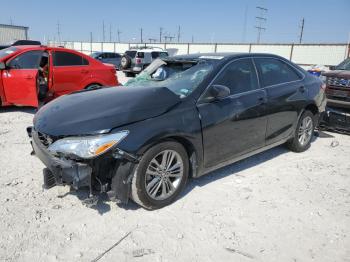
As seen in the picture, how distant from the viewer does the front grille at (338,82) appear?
7001 mm

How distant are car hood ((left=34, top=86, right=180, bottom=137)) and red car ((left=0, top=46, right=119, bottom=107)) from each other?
151 inches

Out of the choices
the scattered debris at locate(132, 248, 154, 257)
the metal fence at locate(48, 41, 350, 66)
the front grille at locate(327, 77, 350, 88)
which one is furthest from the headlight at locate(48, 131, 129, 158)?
the metal fence at locate(48, 41, 350, 66)

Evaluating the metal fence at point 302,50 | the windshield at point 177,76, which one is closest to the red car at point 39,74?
the windshield at point 177,76

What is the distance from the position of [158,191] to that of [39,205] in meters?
1.29

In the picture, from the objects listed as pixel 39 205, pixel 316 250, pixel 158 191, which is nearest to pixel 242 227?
pixel 316 250

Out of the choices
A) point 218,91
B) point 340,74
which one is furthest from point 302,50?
point 218,91

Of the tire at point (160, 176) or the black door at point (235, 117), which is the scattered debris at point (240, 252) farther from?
the black door at point (235, 117)

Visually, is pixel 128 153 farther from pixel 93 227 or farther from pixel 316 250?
pixel 316 250

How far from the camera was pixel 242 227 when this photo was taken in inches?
129

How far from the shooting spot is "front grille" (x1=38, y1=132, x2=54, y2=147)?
3.36m

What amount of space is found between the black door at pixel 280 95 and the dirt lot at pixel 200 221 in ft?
2.09

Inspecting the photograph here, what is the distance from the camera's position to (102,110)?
337cm

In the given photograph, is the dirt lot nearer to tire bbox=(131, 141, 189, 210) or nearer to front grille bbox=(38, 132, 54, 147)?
→ tire bbox=(131, 141, 189, 210)

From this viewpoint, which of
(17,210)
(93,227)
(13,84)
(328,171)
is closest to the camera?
(93,227)
